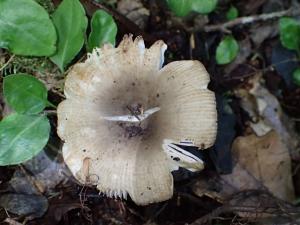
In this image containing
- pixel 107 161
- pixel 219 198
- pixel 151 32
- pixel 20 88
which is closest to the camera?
pixel 107 161

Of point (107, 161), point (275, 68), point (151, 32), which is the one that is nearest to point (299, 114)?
point (275, 68)

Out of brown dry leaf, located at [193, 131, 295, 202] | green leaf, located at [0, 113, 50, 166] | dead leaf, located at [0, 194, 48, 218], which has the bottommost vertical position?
dead leaf, located at [0, 194, 48, 218]

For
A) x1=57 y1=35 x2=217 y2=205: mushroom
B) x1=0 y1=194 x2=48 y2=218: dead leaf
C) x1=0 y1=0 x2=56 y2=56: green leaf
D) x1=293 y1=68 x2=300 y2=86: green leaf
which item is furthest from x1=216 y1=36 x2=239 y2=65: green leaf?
x1=0 y1=194 x2=48 y2=218: dead leaf

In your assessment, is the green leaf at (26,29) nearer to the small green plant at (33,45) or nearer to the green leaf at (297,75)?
the small green plant at (33,45)

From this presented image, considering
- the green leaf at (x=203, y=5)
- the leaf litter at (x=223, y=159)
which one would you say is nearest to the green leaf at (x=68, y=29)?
the leaf litter at (x=223, y=159)

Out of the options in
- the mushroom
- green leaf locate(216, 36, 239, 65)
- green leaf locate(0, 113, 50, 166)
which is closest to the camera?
the mushroom

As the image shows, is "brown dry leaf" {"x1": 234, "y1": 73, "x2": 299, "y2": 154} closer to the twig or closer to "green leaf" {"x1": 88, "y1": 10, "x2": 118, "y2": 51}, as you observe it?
the twig

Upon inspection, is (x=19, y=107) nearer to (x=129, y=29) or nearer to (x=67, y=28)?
(x=67, y=28)
